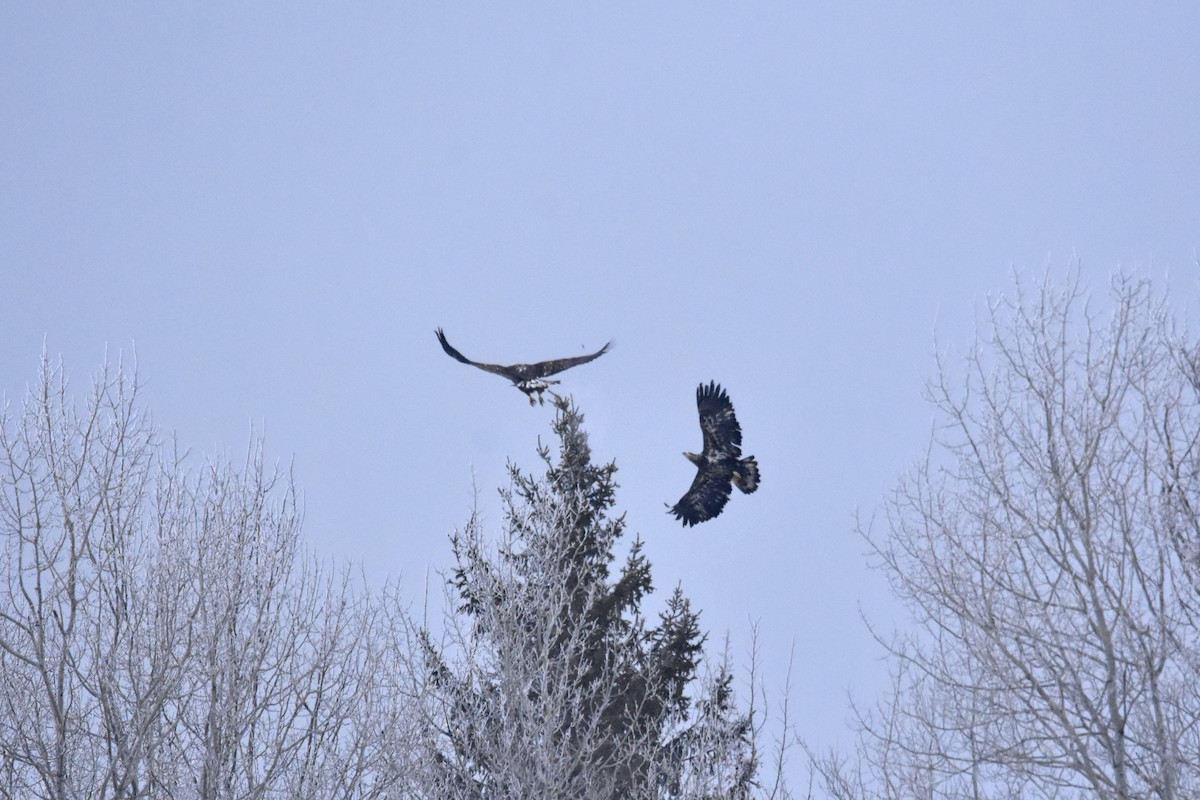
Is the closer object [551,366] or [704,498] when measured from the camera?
[551,366]

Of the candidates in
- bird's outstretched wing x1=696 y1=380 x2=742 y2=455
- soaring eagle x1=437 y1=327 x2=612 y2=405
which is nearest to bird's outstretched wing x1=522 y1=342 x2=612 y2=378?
soaring eagle x1=437 y1=327 x2=612 y2=405

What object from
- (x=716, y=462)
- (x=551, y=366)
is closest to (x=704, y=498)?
(x=716, y=462)

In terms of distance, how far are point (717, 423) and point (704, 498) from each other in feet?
3.34

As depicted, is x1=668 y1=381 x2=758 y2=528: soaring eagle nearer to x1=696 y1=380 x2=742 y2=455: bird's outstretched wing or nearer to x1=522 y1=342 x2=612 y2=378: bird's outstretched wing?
x1=696 y1=380 x2=742 y2=455: bird's outstretched wing

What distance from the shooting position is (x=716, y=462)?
600 inches

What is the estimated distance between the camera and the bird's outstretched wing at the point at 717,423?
15.1m

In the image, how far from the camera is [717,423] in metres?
15.1

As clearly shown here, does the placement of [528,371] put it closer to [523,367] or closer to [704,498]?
[523,367]

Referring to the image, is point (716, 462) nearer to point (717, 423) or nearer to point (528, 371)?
point (717, 423)

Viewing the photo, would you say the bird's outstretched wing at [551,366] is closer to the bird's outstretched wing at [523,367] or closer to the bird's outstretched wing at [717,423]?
the bird's outstretched wing at [523,367]

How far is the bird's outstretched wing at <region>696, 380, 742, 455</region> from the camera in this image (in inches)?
594

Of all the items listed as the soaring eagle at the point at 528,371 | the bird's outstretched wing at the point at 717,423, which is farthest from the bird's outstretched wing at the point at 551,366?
the bird's outstretched wing at the point at 717,423

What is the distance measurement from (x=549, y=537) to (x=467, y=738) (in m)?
2.30

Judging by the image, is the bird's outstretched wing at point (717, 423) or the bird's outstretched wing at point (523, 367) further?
the bird's outstretched wing at point (717, 423)
